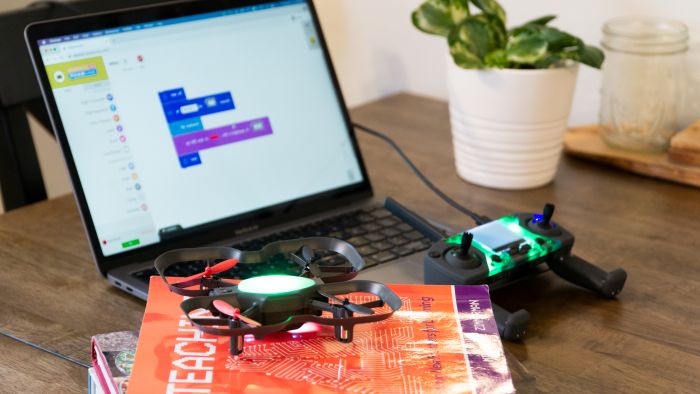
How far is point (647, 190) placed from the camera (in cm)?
115

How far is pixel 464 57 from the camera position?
1.09 metres

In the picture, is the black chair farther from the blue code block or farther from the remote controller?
the remote controller

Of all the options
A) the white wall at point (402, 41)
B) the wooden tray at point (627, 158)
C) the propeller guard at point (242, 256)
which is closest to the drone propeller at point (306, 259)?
the propeller guard at point (242, 256)

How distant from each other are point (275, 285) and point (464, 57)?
55 centimetres

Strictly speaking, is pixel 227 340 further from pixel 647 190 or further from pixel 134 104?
pixel 647 190

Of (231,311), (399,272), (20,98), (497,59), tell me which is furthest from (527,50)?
(20,98)

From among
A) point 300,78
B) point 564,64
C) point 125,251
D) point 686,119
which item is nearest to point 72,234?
point 125,251

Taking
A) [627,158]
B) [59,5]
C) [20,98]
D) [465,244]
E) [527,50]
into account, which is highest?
[59,5]

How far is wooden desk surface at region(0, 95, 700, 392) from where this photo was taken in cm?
74

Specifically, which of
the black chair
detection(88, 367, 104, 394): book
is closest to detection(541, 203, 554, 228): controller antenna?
detection(88, 367, 104, 394): book

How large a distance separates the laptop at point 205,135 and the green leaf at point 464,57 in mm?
166

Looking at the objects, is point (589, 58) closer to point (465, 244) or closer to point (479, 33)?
point (479, 33)

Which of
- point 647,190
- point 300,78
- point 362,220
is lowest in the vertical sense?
point 647,190

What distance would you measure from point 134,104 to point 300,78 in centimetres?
23
